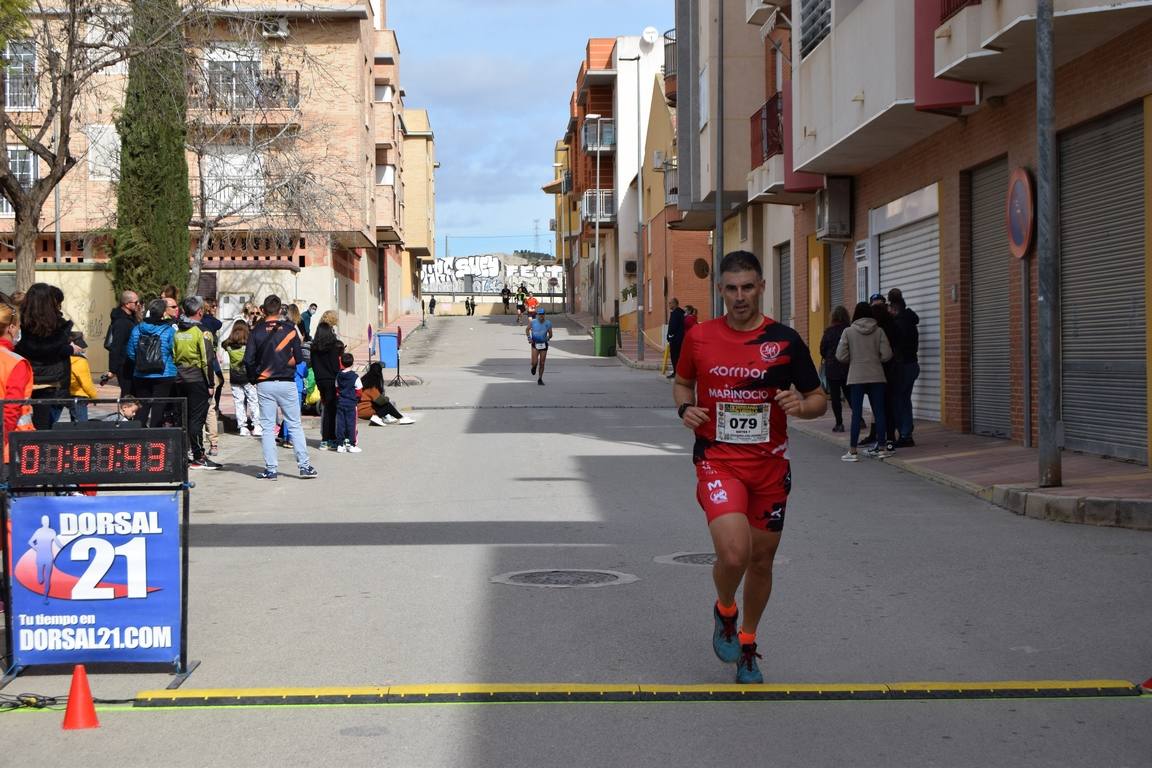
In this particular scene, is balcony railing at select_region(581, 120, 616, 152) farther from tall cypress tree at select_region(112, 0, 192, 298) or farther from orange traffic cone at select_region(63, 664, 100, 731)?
orange traffic cone at select_region(63, 664, 100, 731)

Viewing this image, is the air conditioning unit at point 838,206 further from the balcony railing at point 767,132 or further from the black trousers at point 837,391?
the black trousers at point 837,391

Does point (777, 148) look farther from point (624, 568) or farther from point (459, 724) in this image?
point (459, 724)

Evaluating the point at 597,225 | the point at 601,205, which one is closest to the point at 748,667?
the point at 597,225

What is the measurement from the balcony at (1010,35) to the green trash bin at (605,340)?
33.2 meters

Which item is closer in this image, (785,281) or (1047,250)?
(1047,250)

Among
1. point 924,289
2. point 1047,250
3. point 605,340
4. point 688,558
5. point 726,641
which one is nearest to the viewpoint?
point 726,641

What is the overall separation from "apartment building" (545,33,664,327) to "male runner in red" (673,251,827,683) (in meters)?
58.3

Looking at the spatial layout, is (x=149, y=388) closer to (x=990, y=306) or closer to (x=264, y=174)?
(x=990, y=306)

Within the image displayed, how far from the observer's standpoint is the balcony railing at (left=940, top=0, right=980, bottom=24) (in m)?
15.6

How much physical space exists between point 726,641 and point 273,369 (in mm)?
9504

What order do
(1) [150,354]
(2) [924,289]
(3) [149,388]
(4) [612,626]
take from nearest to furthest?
(4) [612,626], (1) [150,354], (3) [149,388], (2) [924,289]

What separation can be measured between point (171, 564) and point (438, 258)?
12436 centimetres

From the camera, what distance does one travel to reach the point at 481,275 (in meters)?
125

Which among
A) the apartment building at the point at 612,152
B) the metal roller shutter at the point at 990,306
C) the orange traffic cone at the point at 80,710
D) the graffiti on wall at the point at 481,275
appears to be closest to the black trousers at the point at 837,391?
the metal roller shutter at the point at 990,306
